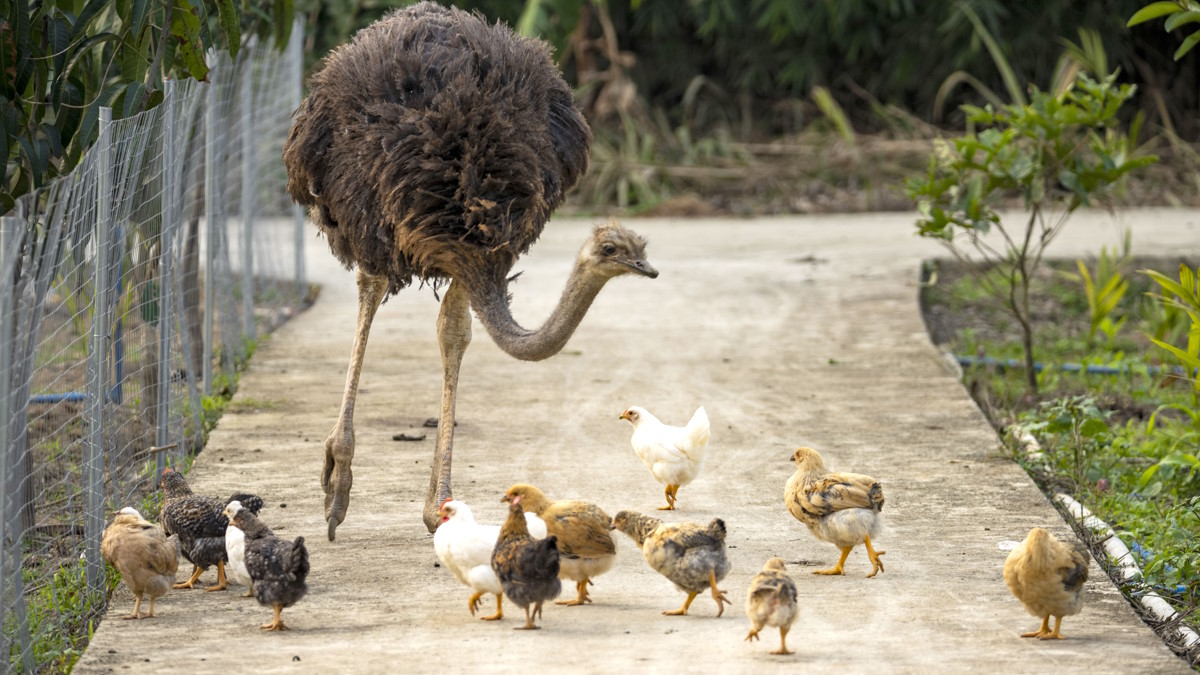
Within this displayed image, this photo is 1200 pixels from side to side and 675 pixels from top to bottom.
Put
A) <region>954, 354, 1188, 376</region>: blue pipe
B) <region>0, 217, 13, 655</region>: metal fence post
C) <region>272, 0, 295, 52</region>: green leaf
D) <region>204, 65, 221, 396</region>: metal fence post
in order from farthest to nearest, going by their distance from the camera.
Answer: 1. <region>954, 354, 1188, 376</region>: blue pipe
2. <region>204, 65, 221, 396</region>: metal fence post
3. <region>272, 0, 295, 52</region>: green leaf
4. <region>0, 217, 13, 655</region>: metal fence post

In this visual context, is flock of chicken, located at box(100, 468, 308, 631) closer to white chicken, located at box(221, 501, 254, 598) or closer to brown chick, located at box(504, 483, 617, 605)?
white chicken, located at box(221, 501, 254, 598)

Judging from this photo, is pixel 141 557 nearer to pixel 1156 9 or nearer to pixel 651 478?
pixel 651 478

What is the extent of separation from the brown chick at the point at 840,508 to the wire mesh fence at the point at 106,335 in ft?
8.69

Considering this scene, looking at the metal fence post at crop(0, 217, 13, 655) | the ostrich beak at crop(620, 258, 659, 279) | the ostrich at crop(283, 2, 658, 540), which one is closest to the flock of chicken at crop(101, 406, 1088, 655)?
the metal fence post at crop(0, 217, 13, 655)

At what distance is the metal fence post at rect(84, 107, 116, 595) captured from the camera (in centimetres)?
535

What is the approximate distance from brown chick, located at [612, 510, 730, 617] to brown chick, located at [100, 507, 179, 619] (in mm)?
1658

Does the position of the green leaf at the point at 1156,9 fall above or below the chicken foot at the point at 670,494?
above

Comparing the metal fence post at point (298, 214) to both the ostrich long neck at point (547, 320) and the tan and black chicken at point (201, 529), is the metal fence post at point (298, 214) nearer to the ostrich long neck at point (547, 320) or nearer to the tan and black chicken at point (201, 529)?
the ostrich long neck at point (547, 320)

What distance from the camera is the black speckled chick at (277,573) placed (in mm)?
4797

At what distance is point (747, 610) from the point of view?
4699 mm

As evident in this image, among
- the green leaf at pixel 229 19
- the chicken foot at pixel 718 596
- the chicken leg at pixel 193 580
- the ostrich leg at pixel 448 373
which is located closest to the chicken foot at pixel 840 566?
the chicken foot at pixel 718 596

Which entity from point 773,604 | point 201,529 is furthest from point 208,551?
point 773,604

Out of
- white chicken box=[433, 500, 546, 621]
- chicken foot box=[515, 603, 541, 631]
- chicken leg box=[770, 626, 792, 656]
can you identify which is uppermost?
white chicken box=[433, 500, 546, 621]

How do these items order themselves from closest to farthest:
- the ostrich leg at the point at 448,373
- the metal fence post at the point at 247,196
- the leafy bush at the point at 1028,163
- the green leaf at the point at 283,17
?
the ostrich leg at the point at 448,373, the green leaf at the point at 283,17, the leafy bush at the point at 1028,163, the metal fence post at the point at 247,196
